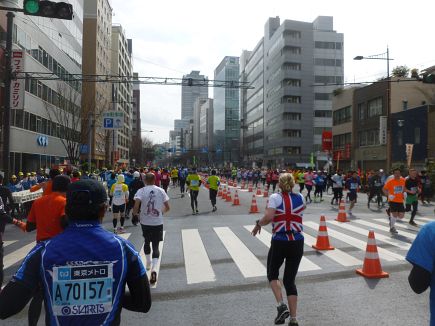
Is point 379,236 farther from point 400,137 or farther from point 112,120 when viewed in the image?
point 400,137

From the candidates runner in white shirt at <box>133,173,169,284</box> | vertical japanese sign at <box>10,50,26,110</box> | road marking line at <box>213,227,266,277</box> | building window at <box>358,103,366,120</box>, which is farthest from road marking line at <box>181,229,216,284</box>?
building window at <box>358,103,366,120</box>

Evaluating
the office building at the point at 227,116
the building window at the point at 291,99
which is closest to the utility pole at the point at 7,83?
the building window at the point at 291,99

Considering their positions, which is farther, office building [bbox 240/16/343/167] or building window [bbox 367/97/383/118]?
office building [bbox 240/16/343/167]

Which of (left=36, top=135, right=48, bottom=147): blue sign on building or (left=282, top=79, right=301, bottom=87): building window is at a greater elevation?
(left=282, top=79, right=301, bottom=87): building window

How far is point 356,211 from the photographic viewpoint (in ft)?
59.4

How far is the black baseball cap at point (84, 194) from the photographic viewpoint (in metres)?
2.27

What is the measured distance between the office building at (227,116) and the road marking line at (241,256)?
11394 centimetres

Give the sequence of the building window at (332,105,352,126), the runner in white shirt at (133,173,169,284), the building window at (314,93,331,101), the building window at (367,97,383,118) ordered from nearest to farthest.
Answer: the runner in white shirt at (133,173,169,284), the building window at (367,97,383,118), the building window at (332,105,352,126), the building window at (314,93,331,101)

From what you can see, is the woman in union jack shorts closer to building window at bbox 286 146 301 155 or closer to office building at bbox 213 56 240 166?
building window at bbox 286 146 301 155

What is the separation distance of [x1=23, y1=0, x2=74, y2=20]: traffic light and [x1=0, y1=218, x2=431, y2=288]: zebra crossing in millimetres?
5265

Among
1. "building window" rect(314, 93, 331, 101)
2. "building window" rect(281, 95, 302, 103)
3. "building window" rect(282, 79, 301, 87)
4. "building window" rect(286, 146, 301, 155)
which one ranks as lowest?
"building window" rect(286, 146, 301, 155)

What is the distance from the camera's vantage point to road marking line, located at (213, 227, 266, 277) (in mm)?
7633

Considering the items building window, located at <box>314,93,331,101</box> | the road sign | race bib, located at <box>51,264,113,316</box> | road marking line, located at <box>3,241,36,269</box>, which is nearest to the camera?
race bib, located at <box>51,264,113,316</box>

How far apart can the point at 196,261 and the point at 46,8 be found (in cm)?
621
